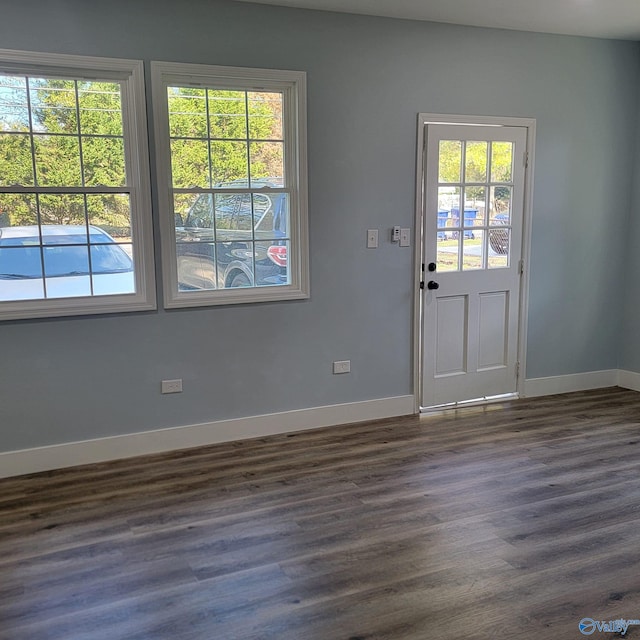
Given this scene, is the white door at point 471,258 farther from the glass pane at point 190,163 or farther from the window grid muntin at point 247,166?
the glass pane at point 190,163

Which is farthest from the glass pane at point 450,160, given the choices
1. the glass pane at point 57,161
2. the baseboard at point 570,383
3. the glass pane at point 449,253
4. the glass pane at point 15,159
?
the glass pane at point 15,159

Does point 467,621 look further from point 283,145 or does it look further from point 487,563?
point 283,145

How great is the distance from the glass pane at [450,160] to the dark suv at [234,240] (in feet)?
3.89

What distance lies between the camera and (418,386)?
4.60m

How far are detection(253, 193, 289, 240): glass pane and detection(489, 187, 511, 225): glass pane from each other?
1.60 metres

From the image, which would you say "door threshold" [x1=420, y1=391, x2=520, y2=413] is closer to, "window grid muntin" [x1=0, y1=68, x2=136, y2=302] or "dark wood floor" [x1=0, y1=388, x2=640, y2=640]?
"dark wood floor" [x1=0, y1=388, x2=640, y2=640]

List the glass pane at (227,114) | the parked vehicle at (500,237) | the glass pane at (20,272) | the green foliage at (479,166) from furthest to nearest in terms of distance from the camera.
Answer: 1. the parked vehicle at (500,237)
2. the green foliage at (479,166)
3. the glass pane at (227,114)
4. the glass pane at (20,272)

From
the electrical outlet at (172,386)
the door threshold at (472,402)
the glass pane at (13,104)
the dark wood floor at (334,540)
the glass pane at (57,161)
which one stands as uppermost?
the glass pane at (13,104)

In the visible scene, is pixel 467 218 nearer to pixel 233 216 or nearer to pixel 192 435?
pixel 233 216

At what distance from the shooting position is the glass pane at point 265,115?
3.90 m

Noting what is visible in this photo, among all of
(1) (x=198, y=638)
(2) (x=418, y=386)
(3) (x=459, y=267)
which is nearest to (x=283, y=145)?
(3) (x=459, y=267)

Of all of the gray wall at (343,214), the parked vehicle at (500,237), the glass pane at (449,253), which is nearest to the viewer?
A: the gray wall at (343,214)

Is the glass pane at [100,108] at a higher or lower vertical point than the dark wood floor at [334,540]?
higher

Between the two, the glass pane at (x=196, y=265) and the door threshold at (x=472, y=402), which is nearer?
the glass pane at (x=196, y=265)
